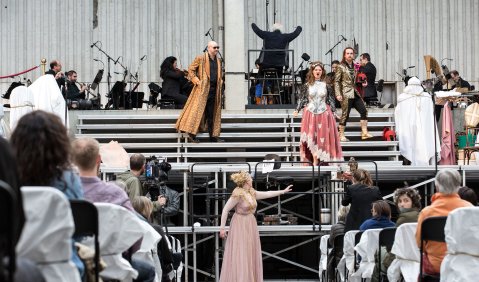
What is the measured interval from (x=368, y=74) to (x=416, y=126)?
103 inches

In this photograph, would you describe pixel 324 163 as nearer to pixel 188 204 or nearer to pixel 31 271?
pixel 188 204

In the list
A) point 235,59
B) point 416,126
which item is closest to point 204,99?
point 235,59

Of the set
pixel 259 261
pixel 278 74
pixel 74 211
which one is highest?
pixel 278 74

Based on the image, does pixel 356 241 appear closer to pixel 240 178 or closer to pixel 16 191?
pixel 240 178

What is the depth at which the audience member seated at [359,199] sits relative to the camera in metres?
14.0

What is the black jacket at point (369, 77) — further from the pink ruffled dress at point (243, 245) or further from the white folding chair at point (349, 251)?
the white folding chair at point (349, 251)

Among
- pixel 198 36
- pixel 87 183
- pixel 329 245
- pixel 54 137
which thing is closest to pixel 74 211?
pixel 54 137

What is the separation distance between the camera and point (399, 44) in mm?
28328

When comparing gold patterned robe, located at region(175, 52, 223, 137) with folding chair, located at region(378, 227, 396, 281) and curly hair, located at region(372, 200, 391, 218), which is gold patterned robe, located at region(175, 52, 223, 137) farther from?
folding chair, located at region(378, 227, 396, 281)

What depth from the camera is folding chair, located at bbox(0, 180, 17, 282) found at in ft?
16.9

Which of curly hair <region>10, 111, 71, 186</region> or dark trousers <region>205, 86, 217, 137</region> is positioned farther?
dark trousers <region>205, 86, 217, 137</region>

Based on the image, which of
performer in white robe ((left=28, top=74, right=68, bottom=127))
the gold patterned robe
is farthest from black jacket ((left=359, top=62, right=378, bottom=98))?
performer in white robe ((left=28, top=74, right=68, bottom=127))

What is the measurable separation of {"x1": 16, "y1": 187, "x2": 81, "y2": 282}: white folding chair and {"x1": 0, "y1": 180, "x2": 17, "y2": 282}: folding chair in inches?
23.2

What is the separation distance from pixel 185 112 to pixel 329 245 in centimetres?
677
